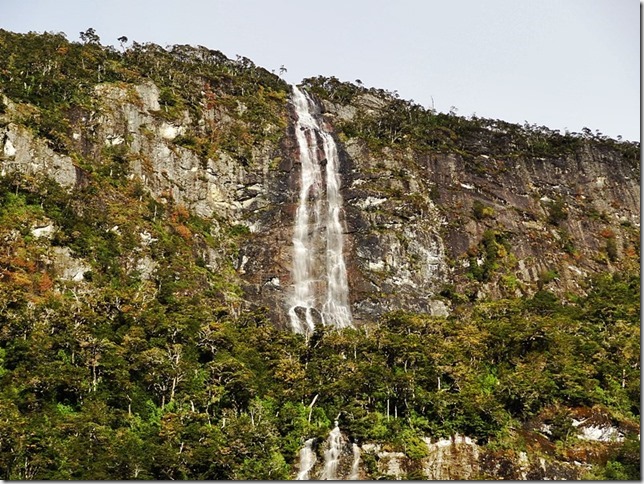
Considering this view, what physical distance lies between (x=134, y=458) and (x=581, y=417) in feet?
82.8

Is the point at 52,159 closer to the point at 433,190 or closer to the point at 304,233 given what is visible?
the point at 304,233

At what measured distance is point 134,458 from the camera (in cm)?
2903

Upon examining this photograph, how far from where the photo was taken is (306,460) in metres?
34.0

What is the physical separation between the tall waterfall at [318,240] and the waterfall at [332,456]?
14.8 m

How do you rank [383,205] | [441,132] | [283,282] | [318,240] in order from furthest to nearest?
[441,132] < [383,205] < [318,240] < [283,282]

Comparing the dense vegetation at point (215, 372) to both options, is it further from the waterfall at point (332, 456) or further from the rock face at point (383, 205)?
the rock face at point (383, 205)

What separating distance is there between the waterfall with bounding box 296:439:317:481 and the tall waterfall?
15404 millimetres

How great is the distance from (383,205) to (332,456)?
3386cm

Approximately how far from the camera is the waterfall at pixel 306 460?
3319 centimetres

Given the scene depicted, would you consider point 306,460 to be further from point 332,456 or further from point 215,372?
point 215,372

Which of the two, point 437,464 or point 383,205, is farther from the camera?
point 383,205

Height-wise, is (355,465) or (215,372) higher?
(215,372)

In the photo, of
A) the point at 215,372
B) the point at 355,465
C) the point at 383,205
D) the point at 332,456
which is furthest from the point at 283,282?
the point at 355,465

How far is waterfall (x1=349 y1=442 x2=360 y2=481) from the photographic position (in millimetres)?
33447
